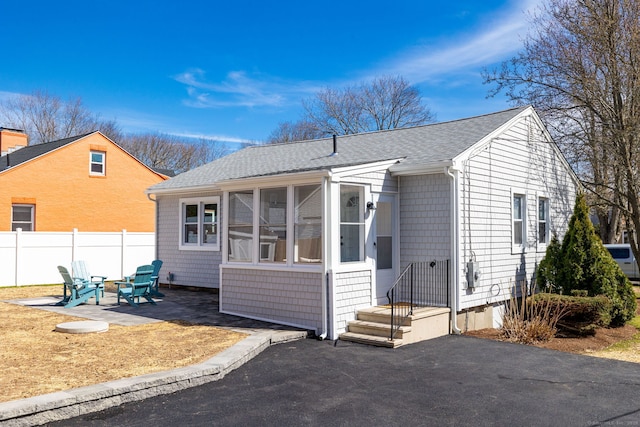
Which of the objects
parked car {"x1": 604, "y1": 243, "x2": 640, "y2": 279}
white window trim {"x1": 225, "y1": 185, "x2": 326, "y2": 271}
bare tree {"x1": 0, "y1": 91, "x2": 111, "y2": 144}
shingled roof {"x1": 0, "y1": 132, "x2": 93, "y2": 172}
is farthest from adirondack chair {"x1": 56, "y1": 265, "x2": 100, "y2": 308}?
bare tree {"x1": 0, "y1": 91, "x2": 111, "y2": 144}

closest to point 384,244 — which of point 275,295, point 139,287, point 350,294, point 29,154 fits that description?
point 350,294

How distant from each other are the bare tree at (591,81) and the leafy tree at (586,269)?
362 cm

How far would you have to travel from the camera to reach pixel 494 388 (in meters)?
5.92

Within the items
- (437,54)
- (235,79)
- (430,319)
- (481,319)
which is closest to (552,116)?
(437,54)

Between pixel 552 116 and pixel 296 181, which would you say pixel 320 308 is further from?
pixel 552 116

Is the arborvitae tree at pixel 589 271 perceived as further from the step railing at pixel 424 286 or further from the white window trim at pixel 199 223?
the white window trim at pixel 199 223

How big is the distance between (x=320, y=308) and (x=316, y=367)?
1874 millimetres

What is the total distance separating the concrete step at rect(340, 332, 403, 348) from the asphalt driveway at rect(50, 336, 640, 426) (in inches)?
7.2

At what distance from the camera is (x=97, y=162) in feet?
74.1

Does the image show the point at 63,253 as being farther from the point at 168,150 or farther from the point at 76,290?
the point at 168,150

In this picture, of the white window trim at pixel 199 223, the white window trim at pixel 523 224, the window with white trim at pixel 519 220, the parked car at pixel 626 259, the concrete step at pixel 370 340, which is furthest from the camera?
the parked car at pixel 626 259

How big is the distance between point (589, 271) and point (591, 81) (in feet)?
19.0

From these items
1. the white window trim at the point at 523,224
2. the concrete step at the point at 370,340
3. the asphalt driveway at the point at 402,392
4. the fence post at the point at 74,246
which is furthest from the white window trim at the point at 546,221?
the fence post at the point at 74,246

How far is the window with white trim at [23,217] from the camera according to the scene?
19.9 m
